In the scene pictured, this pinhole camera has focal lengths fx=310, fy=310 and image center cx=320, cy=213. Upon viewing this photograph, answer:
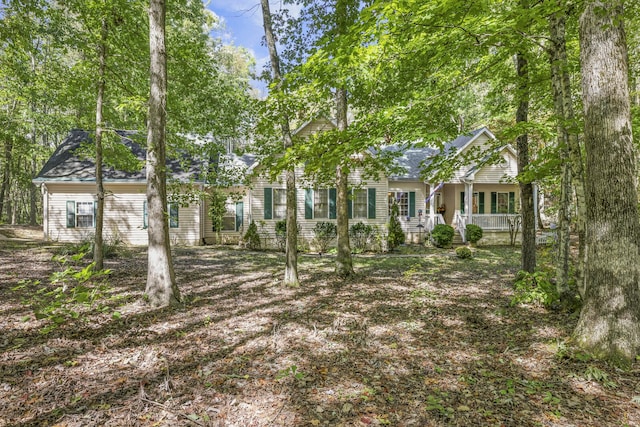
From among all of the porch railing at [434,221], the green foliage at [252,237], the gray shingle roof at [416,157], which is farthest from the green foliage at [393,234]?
the green foliage at [252,237]

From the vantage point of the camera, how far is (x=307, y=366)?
3.69 m

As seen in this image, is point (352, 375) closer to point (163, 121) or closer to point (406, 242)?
point (163, 121)

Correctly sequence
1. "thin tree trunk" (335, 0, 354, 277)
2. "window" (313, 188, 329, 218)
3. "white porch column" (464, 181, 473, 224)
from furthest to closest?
"white porch column" (464, 181, 473, 224)
"window" (313, 188, 329, 218)
"thin tree trunk" (335, 0, 354, 277)

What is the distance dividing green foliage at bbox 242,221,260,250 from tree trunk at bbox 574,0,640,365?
1331 centimetres

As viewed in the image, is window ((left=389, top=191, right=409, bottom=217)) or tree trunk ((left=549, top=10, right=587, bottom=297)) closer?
tree trunk ((left=549, top=10, right=587, bottom=297))

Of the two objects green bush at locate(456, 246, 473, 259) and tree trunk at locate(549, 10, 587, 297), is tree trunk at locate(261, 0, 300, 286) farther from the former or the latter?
green bush at locate(456, 246, 473, 259)

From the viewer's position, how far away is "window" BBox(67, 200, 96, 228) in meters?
15.8

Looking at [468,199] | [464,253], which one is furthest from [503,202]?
[464,253]

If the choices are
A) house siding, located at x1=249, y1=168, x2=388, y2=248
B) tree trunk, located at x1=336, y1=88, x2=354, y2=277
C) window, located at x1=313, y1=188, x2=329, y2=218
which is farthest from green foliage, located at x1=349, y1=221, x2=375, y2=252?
tree trunk, located at x1=336, y1=88, x2=354, y2=277

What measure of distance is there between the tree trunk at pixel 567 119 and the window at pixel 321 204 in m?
11.6

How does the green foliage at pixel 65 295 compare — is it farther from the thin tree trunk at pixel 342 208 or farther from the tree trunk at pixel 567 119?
the tree trunk at pixel 567 119

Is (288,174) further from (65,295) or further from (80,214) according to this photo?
(80,214)

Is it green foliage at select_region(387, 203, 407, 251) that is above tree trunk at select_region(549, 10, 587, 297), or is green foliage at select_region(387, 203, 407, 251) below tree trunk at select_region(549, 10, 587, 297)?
below

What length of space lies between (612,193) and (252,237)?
13.6m
